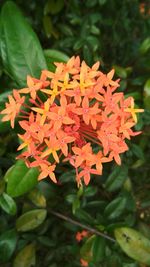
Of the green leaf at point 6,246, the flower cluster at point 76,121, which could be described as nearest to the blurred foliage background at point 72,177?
the green leaf at point 6,246

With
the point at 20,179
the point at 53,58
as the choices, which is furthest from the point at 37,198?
the point at 53,58

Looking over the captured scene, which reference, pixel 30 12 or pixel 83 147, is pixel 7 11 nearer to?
pixel 83 147

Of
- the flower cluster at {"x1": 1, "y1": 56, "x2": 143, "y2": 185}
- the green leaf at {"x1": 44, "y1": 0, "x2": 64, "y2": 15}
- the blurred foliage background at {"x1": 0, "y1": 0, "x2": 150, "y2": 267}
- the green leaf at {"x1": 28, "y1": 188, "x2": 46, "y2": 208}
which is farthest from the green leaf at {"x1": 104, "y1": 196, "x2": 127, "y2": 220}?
the green leaf at {"x1": 44, "y1": 0, "x2": 64, "y2": 15}

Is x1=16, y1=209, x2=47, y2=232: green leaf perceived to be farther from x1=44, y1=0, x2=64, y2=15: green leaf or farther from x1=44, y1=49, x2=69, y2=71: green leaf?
x1=44, y1=0, x2=64, y2=15: green leaf

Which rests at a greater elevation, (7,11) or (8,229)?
(7,11)

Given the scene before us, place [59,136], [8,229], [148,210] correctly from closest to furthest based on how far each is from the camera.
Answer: [59,136] → [8,229] → [148,210]

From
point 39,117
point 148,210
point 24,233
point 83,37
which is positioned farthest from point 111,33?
point 39,117

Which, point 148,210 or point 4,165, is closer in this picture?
point 4,165
